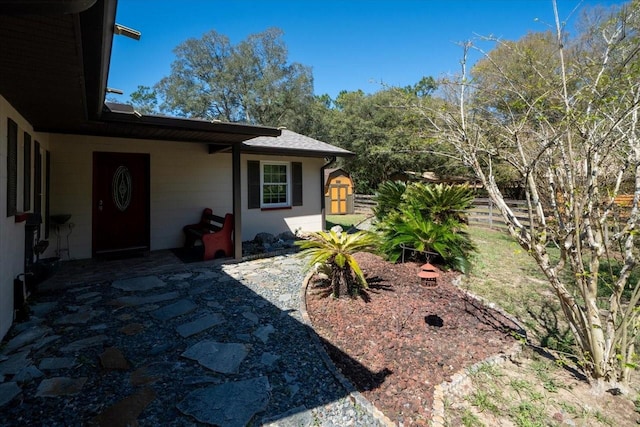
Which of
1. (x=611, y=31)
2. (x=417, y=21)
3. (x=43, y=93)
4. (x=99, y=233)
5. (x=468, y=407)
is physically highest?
(x=417, y=21)

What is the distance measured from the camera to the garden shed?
59.2 feet

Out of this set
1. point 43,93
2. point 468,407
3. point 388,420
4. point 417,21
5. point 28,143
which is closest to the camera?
point 388,420

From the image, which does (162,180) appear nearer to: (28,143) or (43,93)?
(28,143)

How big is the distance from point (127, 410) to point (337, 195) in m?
16.3

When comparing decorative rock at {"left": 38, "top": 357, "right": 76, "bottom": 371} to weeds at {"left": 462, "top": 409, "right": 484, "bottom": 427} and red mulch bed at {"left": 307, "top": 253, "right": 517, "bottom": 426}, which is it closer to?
red mulch bed at {"left": 307, "top": 253, "right": 517, "bottom": 426}

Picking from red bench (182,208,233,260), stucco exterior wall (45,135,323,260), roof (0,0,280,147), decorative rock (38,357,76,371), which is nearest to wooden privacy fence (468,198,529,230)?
stucco exterior wall (45,135,323,260)

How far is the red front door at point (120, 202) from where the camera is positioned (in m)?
6.28

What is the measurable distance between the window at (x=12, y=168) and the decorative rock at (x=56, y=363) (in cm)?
150

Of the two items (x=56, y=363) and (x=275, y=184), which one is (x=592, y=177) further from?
(x=275, y=184)

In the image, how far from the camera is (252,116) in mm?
27844

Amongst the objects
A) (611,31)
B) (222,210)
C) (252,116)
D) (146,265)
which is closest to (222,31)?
(252,116)

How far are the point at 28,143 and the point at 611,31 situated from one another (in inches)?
257

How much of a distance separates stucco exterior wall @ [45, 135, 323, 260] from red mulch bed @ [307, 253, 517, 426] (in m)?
3.88

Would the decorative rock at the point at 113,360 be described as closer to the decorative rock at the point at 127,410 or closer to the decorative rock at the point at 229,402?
the decorative rock at the point at 127,410
